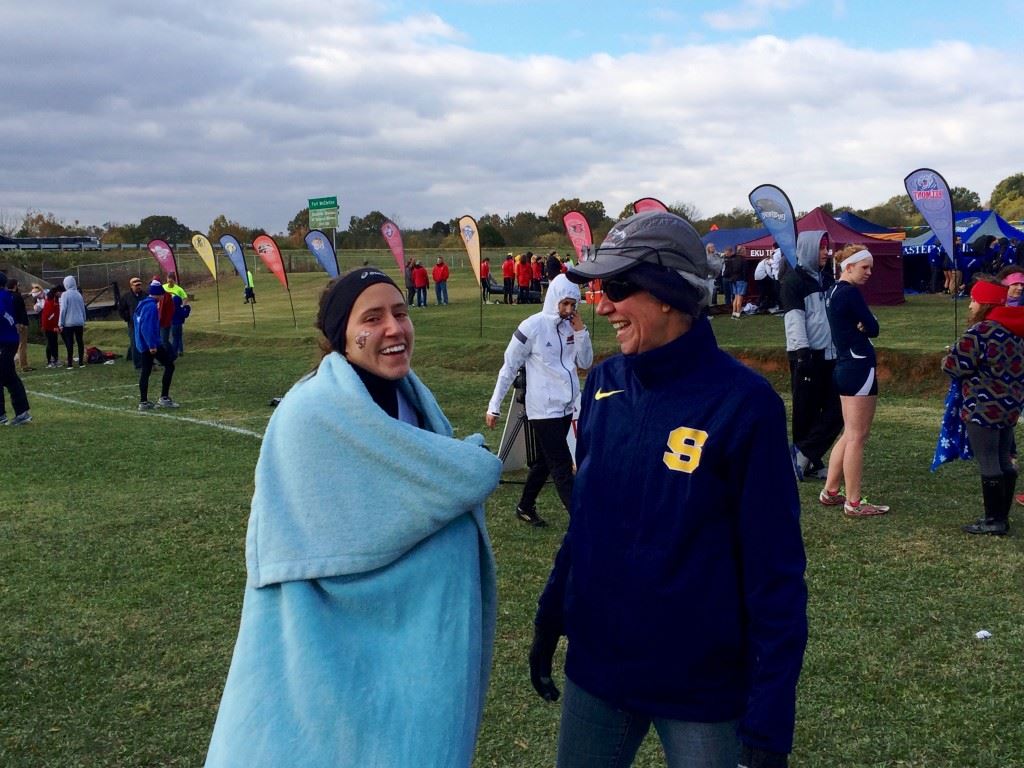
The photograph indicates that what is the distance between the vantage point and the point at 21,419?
554 inches

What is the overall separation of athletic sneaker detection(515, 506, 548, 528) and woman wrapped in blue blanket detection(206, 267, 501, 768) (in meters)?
5.49

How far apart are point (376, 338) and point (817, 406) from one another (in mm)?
7548

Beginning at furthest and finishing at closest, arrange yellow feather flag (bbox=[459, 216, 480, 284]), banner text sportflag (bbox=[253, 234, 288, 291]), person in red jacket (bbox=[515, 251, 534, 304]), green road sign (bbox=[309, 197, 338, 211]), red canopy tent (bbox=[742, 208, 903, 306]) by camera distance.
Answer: green road sign (bbox=[309, 197, 338, 211]), person in red jacket (bbox=[515, 251, 534, 304]), banner text sportflag (bbox=[253, 234, 288, 291]), red canopy tent (bbox=[742, 208, 903, 306]), yellow feather flag (bbox=[459, 216, 480, 284])

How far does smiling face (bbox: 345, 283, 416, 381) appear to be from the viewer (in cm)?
259

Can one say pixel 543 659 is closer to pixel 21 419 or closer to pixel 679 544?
pixel 679 544

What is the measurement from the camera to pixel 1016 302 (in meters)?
7.27

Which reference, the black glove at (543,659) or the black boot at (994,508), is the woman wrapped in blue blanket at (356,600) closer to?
the black glove at (543,659)

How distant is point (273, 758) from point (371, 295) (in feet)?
3.85

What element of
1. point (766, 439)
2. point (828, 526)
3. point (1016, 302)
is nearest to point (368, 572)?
point (766, 439)

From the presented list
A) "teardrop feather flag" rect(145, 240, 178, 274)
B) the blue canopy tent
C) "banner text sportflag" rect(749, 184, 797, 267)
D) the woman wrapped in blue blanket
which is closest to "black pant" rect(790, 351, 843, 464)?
"banner text sportflag" rect(749, 184, 797, 267)

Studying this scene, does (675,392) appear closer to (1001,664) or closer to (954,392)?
(1001,664)

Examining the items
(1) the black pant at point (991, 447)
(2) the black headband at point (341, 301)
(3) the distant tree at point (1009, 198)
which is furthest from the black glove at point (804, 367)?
(3) the distant tree at point (1009, 198)

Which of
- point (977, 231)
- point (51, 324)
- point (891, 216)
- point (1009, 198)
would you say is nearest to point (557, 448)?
point (51, 324)

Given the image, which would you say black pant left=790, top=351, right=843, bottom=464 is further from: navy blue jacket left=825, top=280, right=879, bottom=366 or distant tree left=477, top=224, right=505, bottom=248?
distant tree left=477, top=224, right=505, bottom=248
